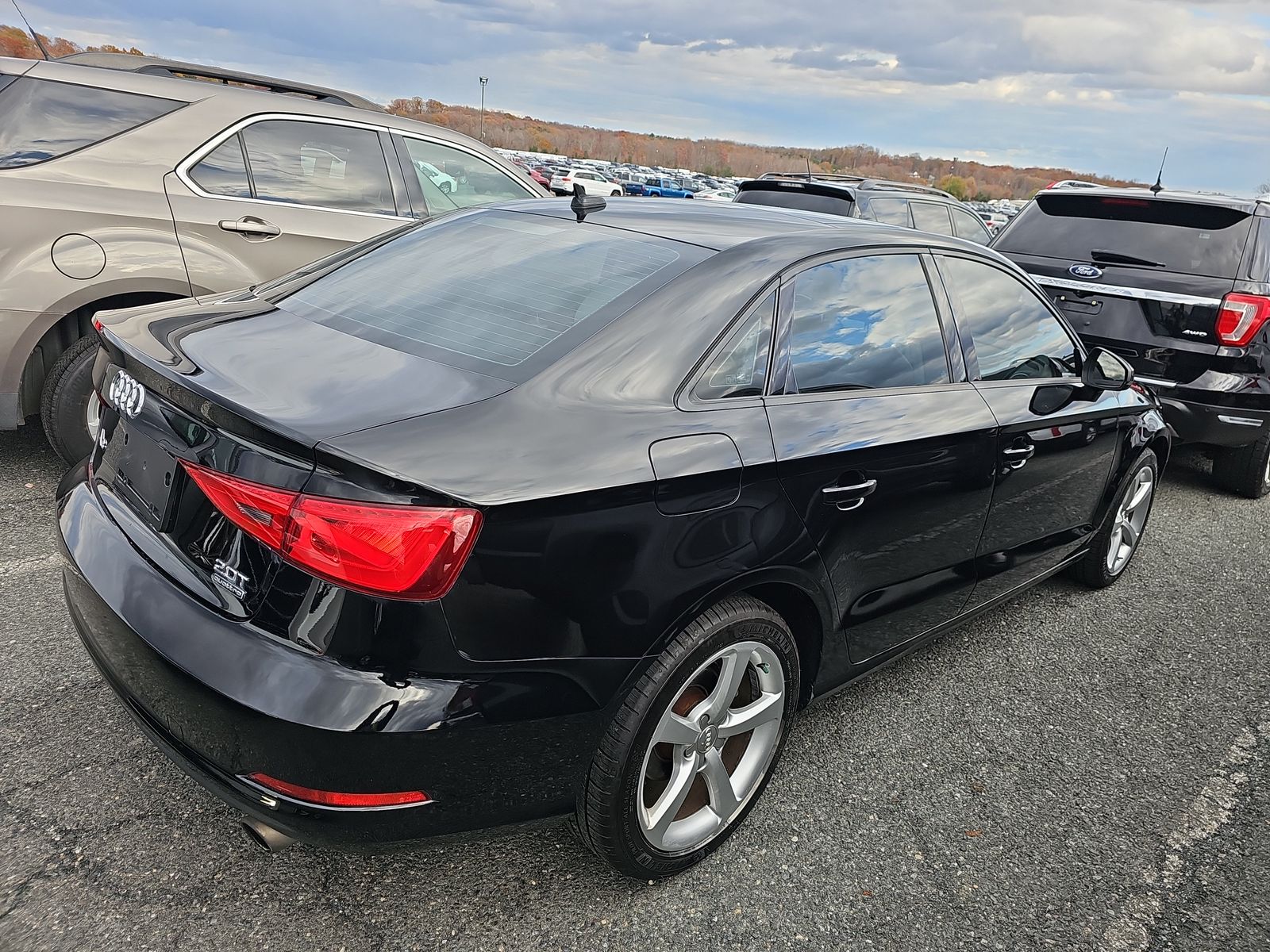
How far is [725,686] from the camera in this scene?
7.25 feet

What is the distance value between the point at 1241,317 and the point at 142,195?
5635mm

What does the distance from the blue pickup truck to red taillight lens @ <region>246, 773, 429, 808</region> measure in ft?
112

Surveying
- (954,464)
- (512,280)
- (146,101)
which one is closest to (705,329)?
(512,280)

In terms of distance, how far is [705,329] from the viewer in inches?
85.4

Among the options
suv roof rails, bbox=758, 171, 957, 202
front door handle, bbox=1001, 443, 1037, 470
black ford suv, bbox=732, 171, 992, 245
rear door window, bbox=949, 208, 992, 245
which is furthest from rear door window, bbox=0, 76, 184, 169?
rear door window, bbox=949, 208, 992, 245

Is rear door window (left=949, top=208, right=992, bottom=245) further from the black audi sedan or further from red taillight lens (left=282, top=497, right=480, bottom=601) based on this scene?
red taillight lens (left=282, top=497, right=480, bottom=601)

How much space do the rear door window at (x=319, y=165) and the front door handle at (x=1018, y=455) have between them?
3.51 metres

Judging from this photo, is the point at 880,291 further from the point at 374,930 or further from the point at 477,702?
the point at 374,930

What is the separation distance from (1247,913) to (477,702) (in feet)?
6.93

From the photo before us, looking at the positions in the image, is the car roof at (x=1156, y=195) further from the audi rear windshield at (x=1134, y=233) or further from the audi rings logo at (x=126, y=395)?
the audi rings logo at (x=126, y=395)

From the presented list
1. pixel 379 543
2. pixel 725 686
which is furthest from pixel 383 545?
pixel 725 686

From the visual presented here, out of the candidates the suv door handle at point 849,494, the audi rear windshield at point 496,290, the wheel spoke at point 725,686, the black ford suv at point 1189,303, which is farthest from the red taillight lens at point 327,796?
the black ford suv at point 1189,303

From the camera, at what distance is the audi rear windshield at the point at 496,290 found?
2117 mm

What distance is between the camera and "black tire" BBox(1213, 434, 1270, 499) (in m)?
5.58
